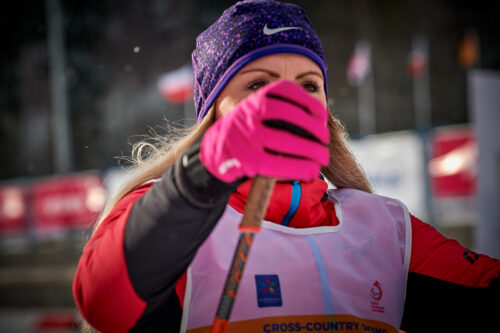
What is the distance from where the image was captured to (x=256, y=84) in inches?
46.3

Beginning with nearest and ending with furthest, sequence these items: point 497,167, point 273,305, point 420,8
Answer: point 273,305 < point 497,167 < point 420,8

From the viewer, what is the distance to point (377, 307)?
117 centimetres

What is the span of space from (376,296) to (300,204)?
1.03 feet

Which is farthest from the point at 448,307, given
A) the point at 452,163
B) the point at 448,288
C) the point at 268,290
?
the point at 452,163

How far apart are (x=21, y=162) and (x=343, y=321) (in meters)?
22.2

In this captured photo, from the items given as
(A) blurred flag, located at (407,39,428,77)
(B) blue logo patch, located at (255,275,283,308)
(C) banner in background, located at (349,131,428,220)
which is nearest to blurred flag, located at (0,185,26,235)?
(C) banner in background, located at (349,131,428,220)

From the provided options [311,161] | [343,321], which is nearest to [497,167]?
[343,321]

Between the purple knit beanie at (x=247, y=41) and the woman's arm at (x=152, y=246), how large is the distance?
0.44 metres

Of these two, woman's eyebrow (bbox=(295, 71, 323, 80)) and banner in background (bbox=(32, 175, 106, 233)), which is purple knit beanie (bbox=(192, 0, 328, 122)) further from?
banner in background (bbox=(32, 175, 106, 233))

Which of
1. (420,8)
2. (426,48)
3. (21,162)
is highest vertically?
(420,8)

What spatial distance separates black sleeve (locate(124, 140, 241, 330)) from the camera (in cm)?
84

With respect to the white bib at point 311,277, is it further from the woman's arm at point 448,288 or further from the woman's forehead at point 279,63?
the woman's forehead at point 279,63

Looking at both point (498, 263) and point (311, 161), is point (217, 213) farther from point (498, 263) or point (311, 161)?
point (498, 263)

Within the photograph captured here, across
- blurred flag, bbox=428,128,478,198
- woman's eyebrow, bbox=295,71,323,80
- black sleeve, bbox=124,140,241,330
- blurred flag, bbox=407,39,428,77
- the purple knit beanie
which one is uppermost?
blurred flag, bbox=407,39,428,77
